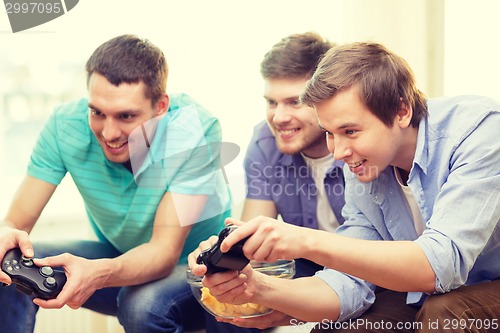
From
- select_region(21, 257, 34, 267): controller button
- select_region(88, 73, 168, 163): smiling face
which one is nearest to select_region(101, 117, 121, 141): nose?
select_region(88, 73, 168, 163): smiling face

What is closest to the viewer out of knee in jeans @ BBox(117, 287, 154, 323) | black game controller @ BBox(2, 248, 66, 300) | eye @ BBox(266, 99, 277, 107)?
black game controller @ BBox(2, 248, 66, 300)

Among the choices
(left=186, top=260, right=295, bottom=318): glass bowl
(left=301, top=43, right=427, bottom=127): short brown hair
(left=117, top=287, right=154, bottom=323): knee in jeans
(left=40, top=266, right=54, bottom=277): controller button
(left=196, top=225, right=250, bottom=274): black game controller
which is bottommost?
(left=117, top=287, right=154, bottom=323): knee in jeans

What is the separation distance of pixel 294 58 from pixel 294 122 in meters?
0.16

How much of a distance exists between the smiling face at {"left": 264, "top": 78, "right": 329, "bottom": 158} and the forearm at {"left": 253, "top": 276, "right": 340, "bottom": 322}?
48 centimetres

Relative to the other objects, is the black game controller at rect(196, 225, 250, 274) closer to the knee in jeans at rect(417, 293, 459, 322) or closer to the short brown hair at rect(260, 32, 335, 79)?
the knee in jeans at rect(417, 293, 459, 322)

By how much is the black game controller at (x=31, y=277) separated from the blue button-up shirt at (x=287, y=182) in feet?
2.06

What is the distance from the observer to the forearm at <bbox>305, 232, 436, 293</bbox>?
103cm

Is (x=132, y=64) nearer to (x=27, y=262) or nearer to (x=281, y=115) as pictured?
(x=281, y=115)

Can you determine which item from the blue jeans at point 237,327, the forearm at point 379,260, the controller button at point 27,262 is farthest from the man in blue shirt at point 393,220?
the controller button at point 27,262

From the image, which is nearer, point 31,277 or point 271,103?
point 31,277

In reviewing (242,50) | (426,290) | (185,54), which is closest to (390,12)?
(242,50)

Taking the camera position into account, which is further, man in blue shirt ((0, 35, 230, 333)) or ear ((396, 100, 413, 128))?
man in blue shirt ((0, 35, 230, 333))

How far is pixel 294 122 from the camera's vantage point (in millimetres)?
1632

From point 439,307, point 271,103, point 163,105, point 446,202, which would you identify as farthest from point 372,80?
point 163,105
